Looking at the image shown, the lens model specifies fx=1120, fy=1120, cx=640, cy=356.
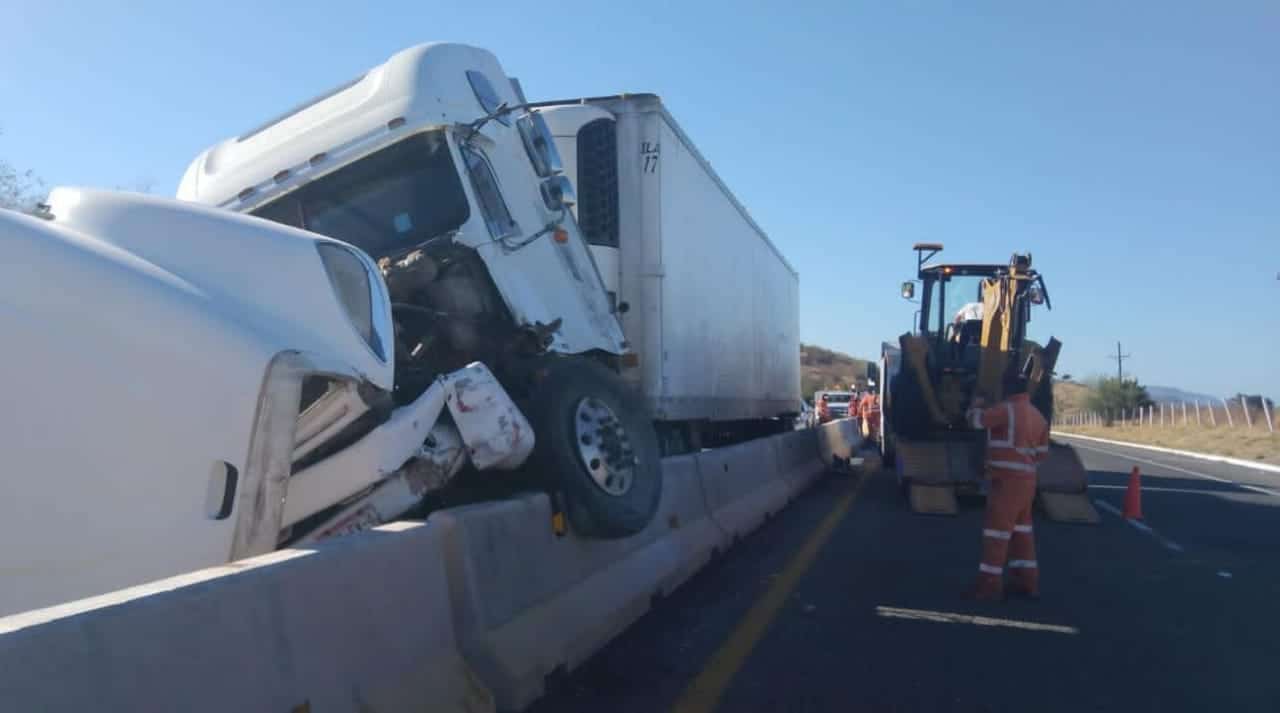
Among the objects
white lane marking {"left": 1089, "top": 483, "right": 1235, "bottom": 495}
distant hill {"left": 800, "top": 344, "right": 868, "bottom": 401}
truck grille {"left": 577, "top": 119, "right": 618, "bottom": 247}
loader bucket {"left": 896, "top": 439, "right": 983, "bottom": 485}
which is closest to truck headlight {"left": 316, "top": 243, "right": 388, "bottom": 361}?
truck grille {"left": 577, "top": 119, "right": 618, "bottom": 247}

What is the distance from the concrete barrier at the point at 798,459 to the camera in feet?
46.5

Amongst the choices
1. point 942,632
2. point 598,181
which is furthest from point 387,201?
point 942,632

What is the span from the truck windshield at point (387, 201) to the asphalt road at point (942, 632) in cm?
295

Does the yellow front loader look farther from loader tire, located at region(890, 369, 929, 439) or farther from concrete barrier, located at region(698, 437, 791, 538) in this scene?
concrete barrier, located at region(698, 437, 791, 538)

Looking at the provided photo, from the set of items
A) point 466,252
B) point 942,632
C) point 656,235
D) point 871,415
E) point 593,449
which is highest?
point 656,235

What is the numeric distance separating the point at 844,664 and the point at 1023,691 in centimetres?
88

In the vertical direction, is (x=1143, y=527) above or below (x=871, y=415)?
below

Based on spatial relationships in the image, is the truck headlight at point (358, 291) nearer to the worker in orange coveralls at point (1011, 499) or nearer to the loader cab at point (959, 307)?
the worker in orange coveralls at point (1011, 499)

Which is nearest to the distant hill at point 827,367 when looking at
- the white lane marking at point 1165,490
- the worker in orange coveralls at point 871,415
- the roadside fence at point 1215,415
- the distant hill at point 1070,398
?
the distant hill at point 1070,398

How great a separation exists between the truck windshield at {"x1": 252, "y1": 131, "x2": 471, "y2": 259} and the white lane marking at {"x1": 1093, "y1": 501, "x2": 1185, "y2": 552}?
7.24 m

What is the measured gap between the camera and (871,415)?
87.0 ft

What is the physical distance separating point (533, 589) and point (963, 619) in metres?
3.04

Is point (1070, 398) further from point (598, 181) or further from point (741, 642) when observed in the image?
point (741, 642)

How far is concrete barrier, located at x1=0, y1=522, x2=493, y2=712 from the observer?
269 centimetres
